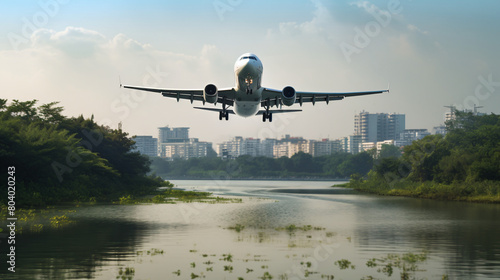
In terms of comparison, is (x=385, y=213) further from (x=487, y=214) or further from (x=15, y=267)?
(x=15, y=267)

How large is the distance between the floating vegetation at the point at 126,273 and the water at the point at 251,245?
87mm

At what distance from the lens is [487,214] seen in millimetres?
54500

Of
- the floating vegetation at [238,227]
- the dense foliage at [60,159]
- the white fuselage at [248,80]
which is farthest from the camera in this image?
the dense foliage at [60,159]

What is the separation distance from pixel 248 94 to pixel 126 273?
67.7 feet

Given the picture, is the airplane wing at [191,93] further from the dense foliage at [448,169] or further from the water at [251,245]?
the dense foliage at [448,169]

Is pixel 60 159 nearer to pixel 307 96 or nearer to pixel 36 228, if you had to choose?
pixel 36 228

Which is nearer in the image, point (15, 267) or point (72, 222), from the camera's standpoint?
point (15, 267)

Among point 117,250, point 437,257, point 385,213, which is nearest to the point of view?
point 437,257

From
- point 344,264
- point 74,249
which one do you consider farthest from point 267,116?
point 344,264

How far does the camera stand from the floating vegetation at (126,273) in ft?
75.3

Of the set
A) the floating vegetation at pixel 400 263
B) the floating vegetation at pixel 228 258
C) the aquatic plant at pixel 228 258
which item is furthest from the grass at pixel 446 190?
the floating vegetation at pixel 228 258

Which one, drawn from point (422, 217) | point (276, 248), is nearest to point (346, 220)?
point (422, 217)

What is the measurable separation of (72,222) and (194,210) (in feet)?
58.1

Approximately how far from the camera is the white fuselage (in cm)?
3819
